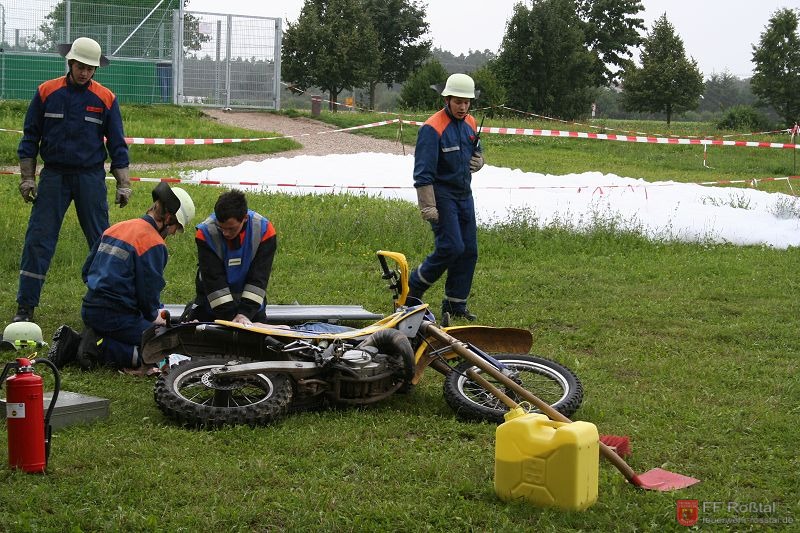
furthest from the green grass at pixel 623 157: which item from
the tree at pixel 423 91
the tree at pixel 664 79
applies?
the tree at pixel 664 79

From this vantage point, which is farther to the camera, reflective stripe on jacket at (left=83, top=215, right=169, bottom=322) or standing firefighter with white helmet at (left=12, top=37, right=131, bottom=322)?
standing firefighter with white helmet at (left=12, top=37, right=131, bottom=322)

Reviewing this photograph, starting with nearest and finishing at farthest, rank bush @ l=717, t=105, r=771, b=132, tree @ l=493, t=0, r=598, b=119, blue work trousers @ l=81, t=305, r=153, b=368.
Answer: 1. blue work trousers @ l=81, t=305, r=153, b=368
2. bush @ l=717, t=105, r=771, b=132
3. tree @ l=493, t=0, r=598, b=119

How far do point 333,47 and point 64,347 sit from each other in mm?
35832

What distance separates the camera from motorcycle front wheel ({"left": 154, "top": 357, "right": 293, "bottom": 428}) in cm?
518

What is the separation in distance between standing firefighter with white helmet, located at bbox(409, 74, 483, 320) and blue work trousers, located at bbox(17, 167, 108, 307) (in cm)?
257

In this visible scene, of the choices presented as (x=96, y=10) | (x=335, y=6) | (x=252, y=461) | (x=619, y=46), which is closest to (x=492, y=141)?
(x=96, y=10)

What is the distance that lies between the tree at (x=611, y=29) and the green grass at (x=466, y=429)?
62.8 metres

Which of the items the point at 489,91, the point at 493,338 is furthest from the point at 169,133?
the point at 489,91

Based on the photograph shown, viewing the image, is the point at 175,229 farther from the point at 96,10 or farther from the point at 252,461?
the point at 96,10

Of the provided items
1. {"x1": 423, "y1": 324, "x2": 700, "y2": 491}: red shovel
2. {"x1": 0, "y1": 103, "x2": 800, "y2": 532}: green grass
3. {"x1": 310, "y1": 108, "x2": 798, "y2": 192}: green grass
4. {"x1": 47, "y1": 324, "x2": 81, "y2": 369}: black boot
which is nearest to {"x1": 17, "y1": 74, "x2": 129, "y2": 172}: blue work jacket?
{"x1": 0, "y1": 103, "x2": 800, "y2": 532}: green grass

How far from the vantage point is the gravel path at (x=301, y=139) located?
20344mm

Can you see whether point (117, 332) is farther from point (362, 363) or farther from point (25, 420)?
point (25, 420)

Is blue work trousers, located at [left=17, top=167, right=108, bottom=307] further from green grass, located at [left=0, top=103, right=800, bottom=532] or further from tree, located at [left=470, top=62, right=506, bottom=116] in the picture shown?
tree, located at [left=470, top=62, right=506, bottom=116]

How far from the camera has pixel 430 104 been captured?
1480 inches
